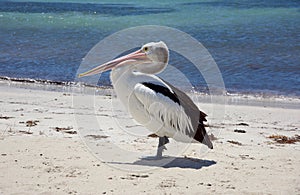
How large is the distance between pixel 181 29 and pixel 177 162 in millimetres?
17616

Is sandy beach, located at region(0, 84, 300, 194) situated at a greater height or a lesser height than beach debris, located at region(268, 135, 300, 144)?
lesser

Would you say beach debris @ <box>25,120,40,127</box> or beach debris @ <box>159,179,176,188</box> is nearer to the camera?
beach debris @ <box>159,179,176,188</box>

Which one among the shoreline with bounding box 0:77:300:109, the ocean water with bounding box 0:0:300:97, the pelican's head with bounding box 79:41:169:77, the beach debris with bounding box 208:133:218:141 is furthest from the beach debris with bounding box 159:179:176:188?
the ocean water with bounding box 0:0:300:97

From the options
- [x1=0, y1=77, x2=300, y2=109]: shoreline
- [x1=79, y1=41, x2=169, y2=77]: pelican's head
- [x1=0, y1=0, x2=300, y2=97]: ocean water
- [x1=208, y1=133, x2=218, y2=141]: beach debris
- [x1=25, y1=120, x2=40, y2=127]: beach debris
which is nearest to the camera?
[x1=79, y1=41, x2=169, y2=77]: pelican's head

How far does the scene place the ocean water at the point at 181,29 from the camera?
547 inches

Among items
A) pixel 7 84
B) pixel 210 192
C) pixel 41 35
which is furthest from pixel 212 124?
pixel 41 35

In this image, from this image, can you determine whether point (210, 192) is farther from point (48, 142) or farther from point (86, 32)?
point (86, 32)

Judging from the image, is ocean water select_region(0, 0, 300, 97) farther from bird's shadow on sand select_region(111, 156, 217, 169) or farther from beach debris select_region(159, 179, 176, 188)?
beach debris select_region(159, 179, 176, 188)

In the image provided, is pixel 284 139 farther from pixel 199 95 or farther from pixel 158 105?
pixel 199 95

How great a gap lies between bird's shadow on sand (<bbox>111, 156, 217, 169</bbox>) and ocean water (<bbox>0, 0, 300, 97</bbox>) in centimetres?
604

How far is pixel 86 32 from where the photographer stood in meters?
22.7

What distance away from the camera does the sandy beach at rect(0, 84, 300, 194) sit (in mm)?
5324

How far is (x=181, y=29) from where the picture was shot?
77.0 feet

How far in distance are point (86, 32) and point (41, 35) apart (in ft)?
6.30
